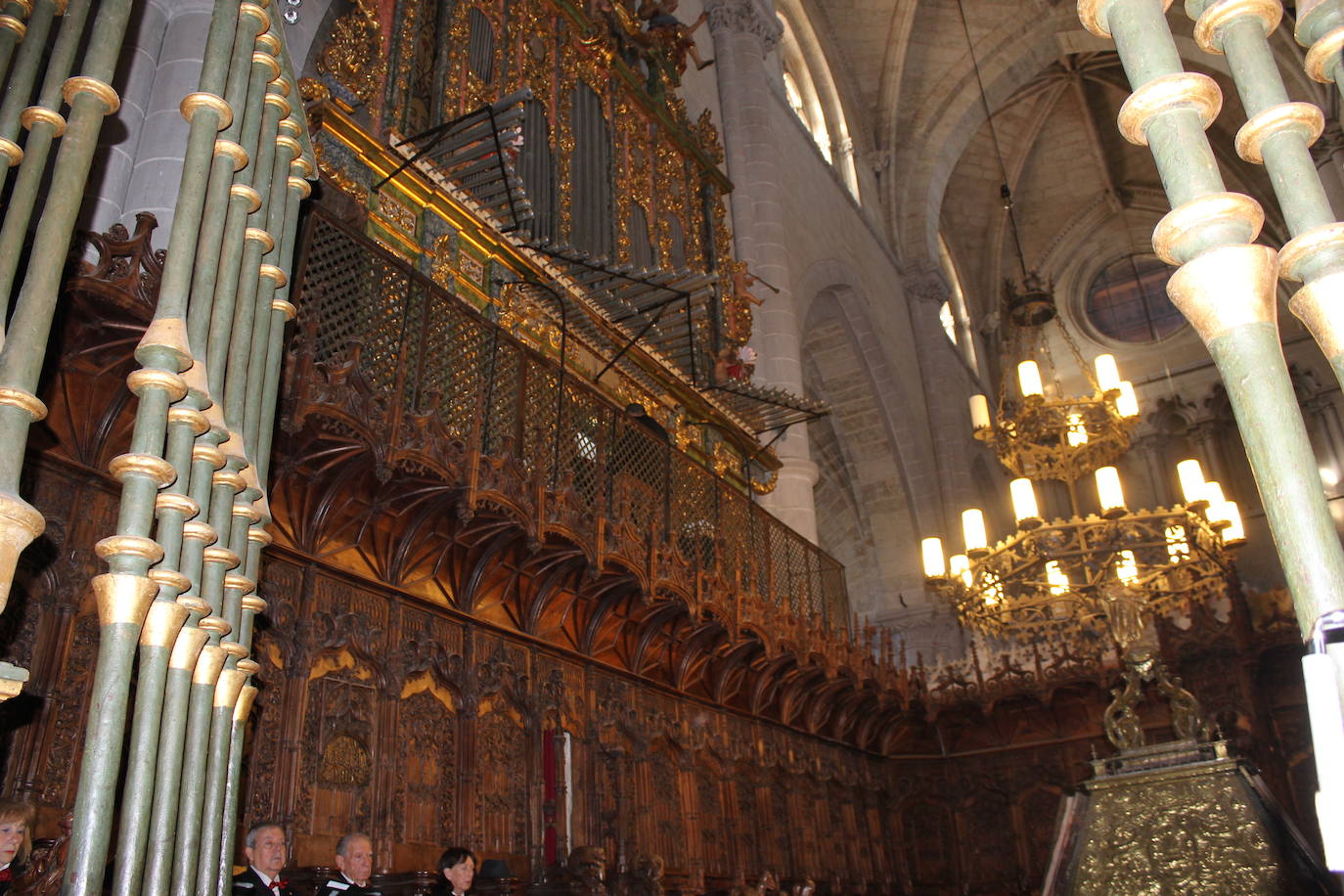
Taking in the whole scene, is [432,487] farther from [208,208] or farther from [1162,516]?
[1162,516]

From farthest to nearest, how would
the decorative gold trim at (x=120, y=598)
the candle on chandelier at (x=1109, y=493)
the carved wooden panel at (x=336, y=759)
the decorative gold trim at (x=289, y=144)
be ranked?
1. the candle on chandelier at (x=1109, y=493)
2. the carved wooden panel at (x=336, y=759)
3. the decorative gold trim at (x=289, y=144)
4. the decorative gold trim at (x=120, y=598)

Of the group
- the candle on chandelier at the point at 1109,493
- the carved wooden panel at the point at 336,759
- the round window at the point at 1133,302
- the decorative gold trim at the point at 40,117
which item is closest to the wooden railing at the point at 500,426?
the carved wooden panel at the point at 336,759

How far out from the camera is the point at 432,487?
6449 mm

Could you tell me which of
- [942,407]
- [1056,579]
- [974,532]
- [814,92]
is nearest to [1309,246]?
[974,532]

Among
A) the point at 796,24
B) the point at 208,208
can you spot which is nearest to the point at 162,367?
the point at 208,208

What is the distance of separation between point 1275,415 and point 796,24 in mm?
19905

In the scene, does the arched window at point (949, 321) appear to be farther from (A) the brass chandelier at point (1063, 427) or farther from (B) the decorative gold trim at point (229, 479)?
(B) the decorative gold trim at point (229, 479)

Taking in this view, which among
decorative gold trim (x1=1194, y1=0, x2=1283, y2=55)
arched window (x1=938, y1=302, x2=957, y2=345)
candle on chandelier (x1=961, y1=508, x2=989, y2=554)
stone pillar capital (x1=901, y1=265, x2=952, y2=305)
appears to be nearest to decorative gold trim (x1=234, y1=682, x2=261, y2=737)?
decorative gold trim (x1=1194, y1=0, x2=1283, y2=55)

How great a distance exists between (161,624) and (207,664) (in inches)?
10.7

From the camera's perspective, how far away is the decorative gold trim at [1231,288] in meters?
2.22

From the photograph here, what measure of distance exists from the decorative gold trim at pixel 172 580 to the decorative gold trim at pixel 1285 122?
9.26 ft

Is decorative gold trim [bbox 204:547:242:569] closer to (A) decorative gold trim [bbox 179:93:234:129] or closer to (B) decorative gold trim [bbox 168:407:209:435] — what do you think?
(B) decorative gold trim [bbox 168:407:209:435]

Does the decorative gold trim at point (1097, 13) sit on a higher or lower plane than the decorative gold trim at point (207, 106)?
lower

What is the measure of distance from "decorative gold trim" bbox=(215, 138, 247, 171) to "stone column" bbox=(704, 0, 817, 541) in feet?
34.5
